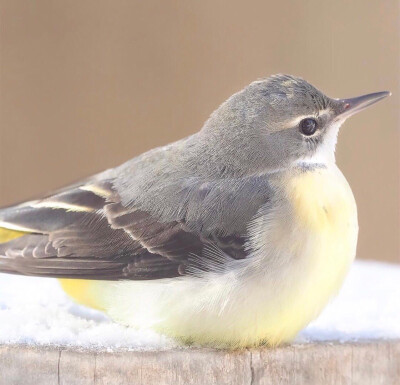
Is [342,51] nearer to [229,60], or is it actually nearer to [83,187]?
[229,60]

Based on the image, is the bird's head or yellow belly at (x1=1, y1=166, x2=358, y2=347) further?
the bird's head

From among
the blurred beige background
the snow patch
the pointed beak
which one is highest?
the blurred beige background

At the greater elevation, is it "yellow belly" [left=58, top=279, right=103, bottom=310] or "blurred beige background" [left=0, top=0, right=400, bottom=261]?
"blurred beige background" [left=0, top=0, right=400, bottom=261]

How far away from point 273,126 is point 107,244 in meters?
1.12

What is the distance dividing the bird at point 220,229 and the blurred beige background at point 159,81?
3.80 m

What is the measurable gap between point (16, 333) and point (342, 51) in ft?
19.2

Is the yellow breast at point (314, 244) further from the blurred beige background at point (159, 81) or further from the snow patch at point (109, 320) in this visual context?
the blurred beige background at point (159, 81)

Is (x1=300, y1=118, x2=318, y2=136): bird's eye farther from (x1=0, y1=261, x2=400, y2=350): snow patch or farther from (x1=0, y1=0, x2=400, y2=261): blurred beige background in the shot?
(x1=0, y1=0, x2=400, y2=261): blurred beige background

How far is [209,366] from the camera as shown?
406 cm

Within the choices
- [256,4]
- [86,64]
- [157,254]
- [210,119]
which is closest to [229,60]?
[256,4]

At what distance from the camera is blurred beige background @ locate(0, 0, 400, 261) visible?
888 cm

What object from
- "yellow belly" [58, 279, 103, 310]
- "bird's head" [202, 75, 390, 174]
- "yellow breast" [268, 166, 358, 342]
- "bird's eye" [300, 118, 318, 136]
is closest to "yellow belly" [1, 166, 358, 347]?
"yellow breast" [268, 166, 358, 342]

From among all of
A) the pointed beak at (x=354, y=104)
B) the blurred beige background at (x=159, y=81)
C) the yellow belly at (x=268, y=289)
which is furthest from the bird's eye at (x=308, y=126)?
the blurred beige background at (x=159, y=81)

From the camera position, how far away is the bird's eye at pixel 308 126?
4922 millimetres
